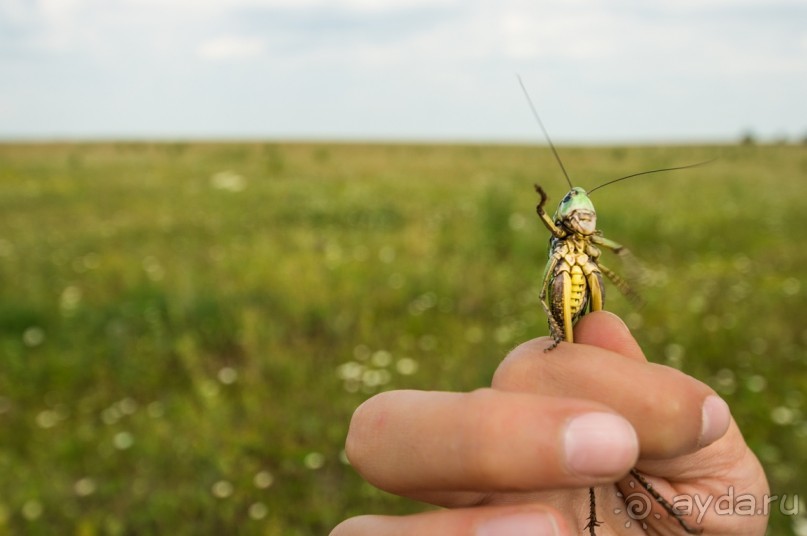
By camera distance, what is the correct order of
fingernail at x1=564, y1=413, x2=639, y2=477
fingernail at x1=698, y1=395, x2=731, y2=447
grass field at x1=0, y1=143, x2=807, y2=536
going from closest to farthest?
1. fingernail at x1=564, y1=413, x2=639, y2=477
2. fingernail at x1=698, y1=395, x2=731, y2=447
3. grass field at x1=0, y1=143, x2=807, y2=536

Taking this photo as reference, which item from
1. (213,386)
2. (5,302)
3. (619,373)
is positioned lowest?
(213,386)

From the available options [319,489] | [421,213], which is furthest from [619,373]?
[421,213]

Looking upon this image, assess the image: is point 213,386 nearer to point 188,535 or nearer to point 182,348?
point 182,348

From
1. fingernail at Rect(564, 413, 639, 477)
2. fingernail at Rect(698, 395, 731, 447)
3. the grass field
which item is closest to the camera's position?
fingernail at Rect(564, 413, 639, 477)

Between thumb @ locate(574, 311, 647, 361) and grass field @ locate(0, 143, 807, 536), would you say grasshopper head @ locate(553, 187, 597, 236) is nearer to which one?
thumb @ locate(574, 311, 647, 361)

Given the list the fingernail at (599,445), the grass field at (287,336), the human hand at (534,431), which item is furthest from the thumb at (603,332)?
the grass field at (287,336)

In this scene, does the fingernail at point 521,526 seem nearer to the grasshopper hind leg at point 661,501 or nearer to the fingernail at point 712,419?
the grasshopper hind leg at point 661,501

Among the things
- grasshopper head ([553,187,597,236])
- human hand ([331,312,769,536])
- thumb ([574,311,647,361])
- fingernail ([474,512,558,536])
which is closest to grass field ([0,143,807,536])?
human hand ([331,312,769,536])
